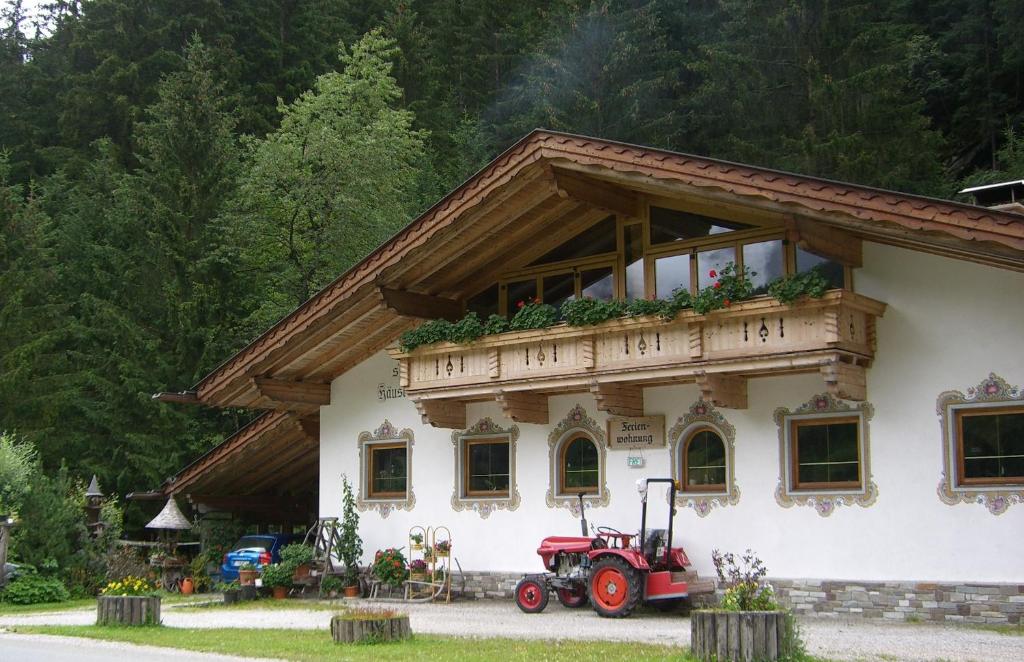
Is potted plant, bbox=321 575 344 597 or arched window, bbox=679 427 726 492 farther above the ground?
arched window, bbox=679 427 726 492

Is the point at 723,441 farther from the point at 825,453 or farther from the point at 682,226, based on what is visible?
the point at 682,226

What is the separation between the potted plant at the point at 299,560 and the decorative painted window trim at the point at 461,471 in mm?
2872

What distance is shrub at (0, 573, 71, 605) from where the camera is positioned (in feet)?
66.4

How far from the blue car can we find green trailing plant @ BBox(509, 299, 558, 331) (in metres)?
7.13

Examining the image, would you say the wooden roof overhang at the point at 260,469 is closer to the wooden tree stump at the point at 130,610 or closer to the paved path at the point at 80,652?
the wooden tree stump at the point at 130,610

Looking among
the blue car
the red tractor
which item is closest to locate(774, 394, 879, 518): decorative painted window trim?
the red tractor

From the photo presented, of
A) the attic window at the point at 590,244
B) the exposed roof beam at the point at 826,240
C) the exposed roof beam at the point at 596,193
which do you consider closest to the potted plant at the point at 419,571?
the attic window at the point at 590,244

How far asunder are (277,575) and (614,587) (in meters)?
7.31

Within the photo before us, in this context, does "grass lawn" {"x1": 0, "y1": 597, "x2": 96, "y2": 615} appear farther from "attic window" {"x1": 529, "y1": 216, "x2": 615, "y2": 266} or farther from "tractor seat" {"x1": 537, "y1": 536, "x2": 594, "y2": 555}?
"attic window" {"x1": 529, "y1": 216, "x2": 615, "y2": 266}

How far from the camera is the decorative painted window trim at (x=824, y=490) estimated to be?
1538 centimetres

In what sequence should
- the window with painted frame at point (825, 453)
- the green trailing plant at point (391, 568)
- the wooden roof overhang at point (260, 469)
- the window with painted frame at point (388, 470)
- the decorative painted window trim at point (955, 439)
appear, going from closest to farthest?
1. the decorative painted window trim at point (955, 439)
2. the window with painted frame at point (825, 453)
3. the green trailing plant at point (391, 568)
4. the window with painted frame at point (388, 470)
5. the wooden roof overhang at point (260, 469)

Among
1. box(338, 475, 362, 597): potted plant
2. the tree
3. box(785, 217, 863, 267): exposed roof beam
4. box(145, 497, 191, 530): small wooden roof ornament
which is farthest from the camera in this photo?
the tree

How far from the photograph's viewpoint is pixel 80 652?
12391mm

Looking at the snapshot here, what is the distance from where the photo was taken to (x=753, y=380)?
1650 cm
